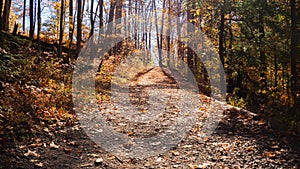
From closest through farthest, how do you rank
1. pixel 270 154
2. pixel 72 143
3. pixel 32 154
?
1. pixel 32 154
2. pixel 270 154
3. pixel 72 143

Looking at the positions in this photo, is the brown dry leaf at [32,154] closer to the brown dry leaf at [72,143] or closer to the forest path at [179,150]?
the forest path at [179,150]

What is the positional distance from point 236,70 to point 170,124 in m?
7.36

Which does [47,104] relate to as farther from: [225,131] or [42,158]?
[225,131]

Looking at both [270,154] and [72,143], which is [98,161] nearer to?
[72,143]

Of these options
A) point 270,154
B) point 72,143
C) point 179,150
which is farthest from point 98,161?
point 270,154

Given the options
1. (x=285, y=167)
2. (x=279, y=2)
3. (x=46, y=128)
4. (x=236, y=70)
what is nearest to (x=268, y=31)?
(x=279, y=2)

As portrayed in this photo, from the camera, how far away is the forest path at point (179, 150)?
14.5 ft

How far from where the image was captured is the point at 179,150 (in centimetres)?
525

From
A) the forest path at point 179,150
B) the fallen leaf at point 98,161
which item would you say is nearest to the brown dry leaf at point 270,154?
the forest path at point 179,150

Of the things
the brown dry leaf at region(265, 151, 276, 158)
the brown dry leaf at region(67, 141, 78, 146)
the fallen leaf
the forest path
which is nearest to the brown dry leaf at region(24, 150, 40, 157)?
the forest path

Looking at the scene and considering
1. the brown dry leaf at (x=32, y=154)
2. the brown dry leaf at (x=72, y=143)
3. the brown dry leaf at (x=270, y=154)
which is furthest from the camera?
the brown dry leaf at (x=72, y=143)

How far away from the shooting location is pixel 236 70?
13320 mm

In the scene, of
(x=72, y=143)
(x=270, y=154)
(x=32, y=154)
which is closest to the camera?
(x=32, y=154)

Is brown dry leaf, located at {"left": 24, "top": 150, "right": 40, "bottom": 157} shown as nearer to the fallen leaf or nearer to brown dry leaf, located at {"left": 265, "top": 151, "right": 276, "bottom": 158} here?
the fallen leaf
